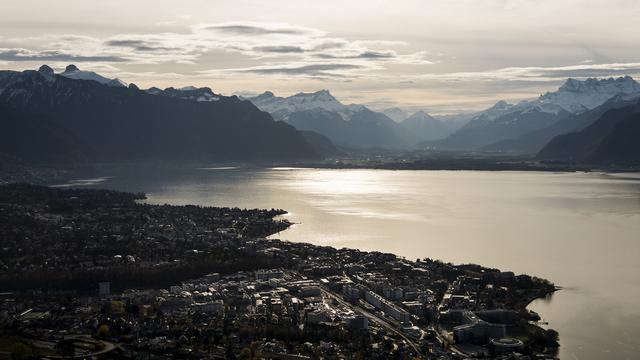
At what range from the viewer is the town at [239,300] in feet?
74.1

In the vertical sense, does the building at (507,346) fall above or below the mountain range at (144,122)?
below

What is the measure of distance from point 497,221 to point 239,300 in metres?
24.6

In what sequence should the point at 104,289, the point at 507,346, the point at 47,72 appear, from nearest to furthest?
Result: the point at 507,346, the point at 104,289, the point at 47,72

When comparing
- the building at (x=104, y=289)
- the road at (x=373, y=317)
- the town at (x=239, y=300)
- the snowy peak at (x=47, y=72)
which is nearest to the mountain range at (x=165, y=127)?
the snowy peak at (x=47, y=72)

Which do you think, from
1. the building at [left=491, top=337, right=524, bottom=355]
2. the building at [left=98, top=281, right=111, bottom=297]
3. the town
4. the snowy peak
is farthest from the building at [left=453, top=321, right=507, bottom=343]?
the snowy peak

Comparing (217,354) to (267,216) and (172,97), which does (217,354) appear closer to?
(267,216)

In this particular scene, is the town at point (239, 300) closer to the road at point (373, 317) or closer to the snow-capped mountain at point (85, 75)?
the road at point (373, 317)

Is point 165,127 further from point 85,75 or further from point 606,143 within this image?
point 606,143

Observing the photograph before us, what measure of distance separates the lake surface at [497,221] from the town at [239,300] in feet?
6.09

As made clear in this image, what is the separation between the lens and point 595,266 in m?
33.7

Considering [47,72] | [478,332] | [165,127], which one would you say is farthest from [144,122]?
[478,332]

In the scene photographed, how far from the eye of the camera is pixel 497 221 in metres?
48.4

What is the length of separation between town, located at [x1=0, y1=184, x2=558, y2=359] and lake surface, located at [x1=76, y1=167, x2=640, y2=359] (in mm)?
1855

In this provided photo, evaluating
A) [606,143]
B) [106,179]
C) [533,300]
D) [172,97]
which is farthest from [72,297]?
[172,97]
